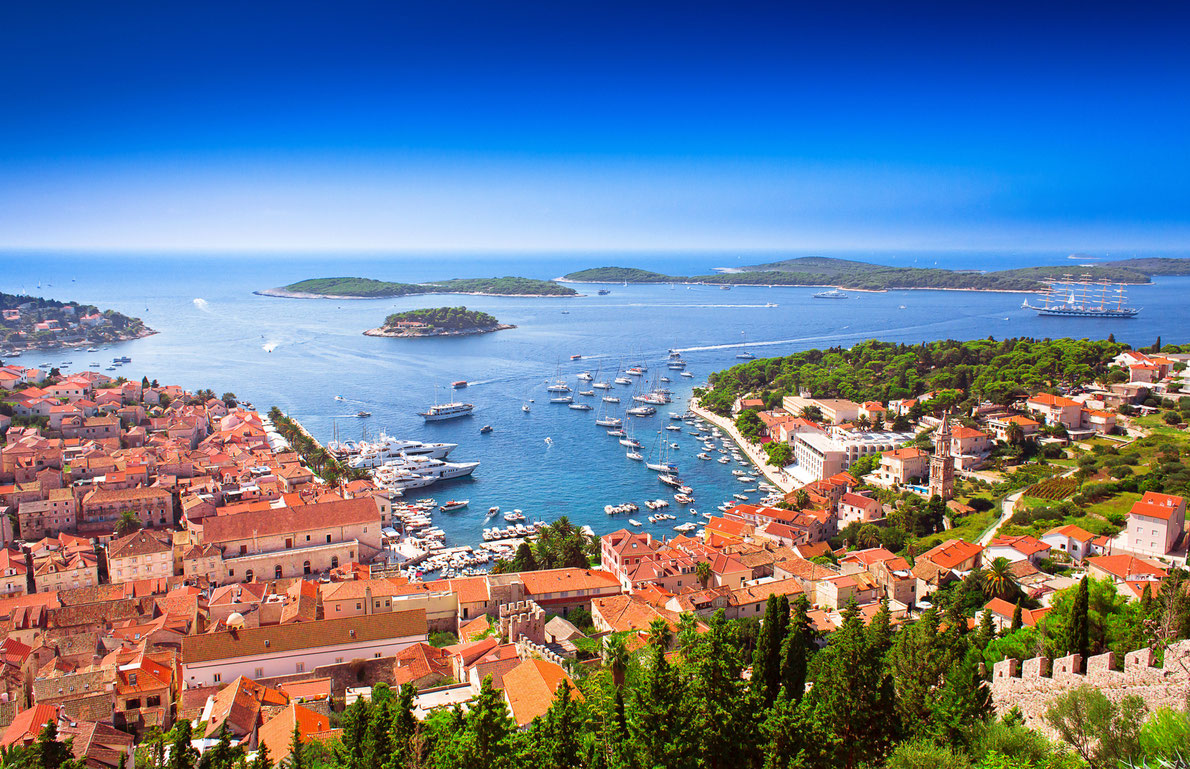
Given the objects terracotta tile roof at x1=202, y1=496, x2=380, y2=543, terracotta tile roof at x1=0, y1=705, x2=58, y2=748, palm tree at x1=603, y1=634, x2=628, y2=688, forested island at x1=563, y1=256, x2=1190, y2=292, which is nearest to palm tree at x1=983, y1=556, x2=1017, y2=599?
palm tree at x1=603, y1=634, x2=628, y2=688

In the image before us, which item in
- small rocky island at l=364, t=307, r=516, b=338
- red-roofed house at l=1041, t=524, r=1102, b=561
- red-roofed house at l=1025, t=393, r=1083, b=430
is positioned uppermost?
small rocky island at l=364, t=307, r=516, b=338

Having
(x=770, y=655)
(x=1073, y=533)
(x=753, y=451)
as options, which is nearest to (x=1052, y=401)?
(x=753, y=451)

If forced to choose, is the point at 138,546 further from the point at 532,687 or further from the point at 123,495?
the point at 532,687

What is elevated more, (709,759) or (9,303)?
(9,303)

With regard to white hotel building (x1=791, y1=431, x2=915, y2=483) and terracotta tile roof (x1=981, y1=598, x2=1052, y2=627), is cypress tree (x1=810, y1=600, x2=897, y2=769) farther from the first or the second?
white hotel building (x1=791, y1=431, x2=915, y2=483)

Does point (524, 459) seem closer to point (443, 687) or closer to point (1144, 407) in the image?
point (443, 687)

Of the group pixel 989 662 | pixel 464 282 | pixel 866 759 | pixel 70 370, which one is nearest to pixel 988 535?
pixel 989 662
